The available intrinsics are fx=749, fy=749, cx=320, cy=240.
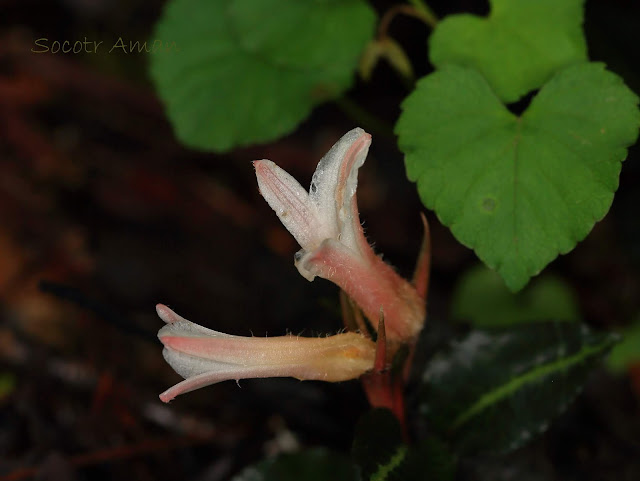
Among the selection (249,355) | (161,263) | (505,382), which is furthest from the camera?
(161,263)

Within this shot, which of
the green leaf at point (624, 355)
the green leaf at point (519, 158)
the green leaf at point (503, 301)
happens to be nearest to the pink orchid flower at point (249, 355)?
the green leaf at point (519, 158)

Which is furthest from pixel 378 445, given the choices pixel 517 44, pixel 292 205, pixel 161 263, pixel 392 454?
pixel 161 263

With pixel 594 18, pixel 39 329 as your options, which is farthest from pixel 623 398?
pixel 39 329

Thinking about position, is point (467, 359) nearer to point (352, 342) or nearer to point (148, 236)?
point (352, 342)

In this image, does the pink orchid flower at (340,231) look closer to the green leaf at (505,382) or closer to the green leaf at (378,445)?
the green leaf at (378,445)

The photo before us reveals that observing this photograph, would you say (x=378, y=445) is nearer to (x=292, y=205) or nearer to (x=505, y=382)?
(x=505, y=382)

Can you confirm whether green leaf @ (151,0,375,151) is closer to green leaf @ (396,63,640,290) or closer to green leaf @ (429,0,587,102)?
green leaf @ (429,0,587,102)

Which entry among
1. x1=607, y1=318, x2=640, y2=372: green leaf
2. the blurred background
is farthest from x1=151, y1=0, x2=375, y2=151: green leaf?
x1=607, y1=318, x2=640, y2=372: green leaf
